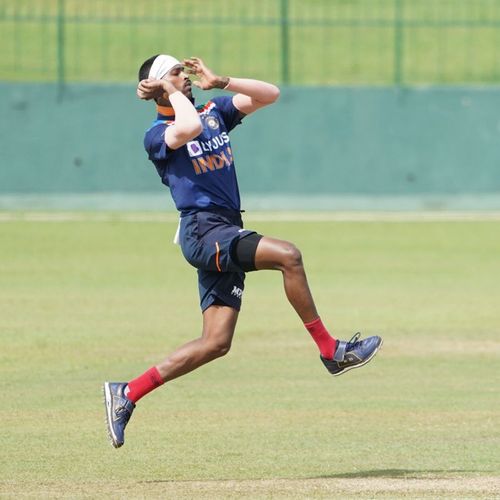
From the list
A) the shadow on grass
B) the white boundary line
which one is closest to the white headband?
the shadow on grass

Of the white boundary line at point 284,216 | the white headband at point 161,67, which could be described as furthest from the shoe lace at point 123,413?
the white boundary line at point 284,216

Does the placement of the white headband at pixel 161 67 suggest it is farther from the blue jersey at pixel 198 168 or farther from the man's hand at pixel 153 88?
the blue jersey at pixel 198 168

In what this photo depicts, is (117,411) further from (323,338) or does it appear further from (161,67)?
(161,67)

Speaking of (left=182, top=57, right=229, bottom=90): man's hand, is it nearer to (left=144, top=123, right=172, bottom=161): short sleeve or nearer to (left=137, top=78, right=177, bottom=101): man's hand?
(left=137, top=78, right=177, bottom=101): man's hand

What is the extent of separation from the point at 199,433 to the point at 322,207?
1530 centimetres

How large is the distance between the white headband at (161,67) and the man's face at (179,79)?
3 cm

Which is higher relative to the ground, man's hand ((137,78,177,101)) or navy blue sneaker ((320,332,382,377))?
man's hand ((137,78,177,101))

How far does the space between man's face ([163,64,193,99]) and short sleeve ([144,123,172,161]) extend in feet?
0.84

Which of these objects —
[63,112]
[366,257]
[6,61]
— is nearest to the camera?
[366,257]

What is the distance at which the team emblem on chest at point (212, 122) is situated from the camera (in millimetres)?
8836

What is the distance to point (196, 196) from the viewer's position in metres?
8.64

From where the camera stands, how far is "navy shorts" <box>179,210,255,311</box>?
8445 millimetres

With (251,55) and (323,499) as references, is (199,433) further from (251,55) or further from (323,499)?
(251,55)

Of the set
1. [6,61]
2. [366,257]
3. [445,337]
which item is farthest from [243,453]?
[6,61]
